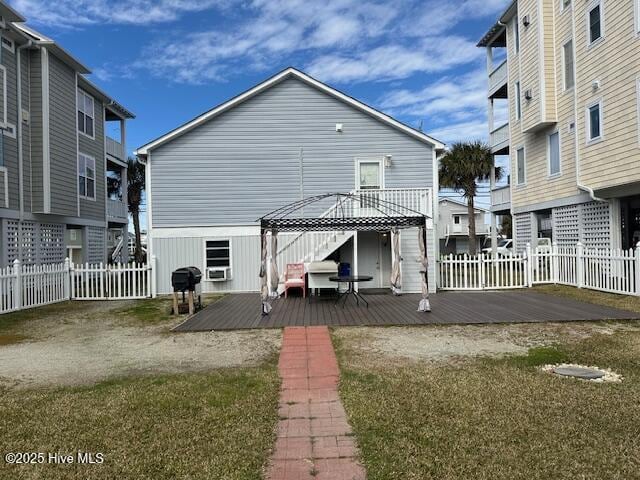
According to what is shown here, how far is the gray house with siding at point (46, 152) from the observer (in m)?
15.0

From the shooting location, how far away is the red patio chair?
1375cm

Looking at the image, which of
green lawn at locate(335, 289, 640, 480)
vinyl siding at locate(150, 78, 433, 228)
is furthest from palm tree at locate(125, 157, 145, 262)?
green lawn at locate(335, 289, 640, 480)

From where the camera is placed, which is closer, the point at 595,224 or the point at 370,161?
the point at 595,224

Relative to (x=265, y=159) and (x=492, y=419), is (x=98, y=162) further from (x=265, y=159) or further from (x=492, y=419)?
(x=492, y=419)

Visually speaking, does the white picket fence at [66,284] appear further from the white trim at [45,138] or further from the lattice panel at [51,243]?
the lattice panel at [51,243]

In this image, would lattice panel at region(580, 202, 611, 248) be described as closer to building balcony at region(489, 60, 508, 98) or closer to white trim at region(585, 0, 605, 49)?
white trim at region(585, 0, 605, 49)

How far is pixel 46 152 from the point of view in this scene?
16.3 m

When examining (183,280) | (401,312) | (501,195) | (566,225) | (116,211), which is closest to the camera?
(401,312)

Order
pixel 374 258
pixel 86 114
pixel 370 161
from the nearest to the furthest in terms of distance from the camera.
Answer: pixel 374 258 < pixel 370 161 < pixel 86 114

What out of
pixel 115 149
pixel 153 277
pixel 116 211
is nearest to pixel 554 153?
pixel 153 277

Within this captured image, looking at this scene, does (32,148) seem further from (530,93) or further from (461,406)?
(530,93)

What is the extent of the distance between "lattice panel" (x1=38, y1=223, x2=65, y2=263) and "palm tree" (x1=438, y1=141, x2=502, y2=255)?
20.8m

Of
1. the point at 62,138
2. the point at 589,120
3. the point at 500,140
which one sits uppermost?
the point at 500,140

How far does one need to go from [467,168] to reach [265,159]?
51.6 feet
